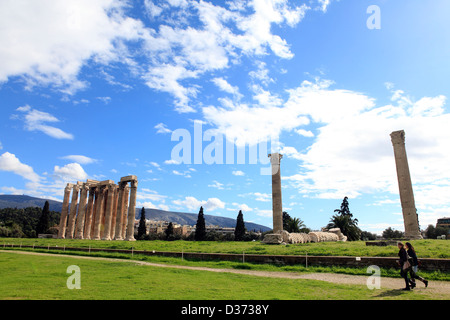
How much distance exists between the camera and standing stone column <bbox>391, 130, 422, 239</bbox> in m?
29.9

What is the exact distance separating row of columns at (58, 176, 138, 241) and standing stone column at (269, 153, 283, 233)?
28545mm

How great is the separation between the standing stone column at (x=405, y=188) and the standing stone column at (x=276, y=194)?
12.9 metres

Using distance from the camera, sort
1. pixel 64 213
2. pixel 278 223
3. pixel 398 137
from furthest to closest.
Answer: pixel 64 213, pixel 278 223, pixel 398 137

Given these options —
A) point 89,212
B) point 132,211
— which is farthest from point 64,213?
point 132,211

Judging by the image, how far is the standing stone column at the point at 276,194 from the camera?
1348 inches

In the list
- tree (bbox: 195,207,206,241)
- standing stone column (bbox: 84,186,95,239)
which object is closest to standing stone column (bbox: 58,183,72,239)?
standing stone column (bbox: 84,186,95,239)

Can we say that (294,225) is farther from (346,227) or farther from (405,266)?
(405,266)

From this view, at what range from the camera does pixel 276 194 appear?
35.5 metres

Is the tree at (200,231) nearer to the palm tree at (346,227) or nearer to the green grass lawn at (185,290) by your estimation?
the palm tree at (346,227)

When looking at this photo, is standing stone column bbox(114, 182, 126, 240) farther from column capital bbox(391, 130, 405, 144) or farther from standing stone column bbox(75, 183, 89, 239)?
column capital bbox(391, 130, 405, 144)

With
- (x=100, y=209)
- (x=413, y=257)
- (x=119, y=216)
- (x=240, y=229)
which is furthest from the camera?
(x=240, y=229)

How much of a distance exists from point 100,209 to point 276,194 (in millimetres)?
39094
